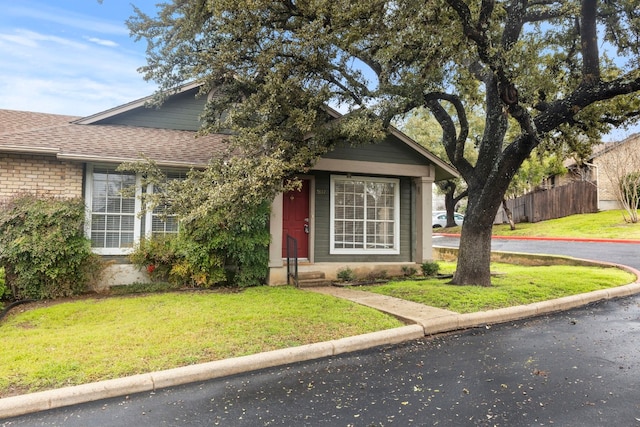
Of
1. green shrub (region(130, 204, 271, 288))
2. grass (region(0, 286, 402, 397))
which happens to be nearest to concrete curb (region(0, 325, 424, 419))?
grass (region(0, 286, 402, 397))

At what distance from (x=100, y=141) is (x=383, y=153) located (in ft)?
23.0

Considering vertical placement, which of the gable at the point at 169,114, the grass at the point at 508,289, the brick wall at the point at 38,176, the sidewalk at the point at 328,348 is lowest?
the sidewalk at the point at 328,348

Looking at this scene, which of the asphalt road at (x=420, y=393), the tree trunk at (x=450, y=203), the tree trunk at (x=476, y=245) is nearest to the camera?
the asphalt road at (x=420, y=393)

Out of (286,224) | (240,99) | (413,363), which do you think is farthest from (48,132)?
(413,363)

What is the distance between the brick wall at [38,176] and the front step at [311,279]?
5.29 metres

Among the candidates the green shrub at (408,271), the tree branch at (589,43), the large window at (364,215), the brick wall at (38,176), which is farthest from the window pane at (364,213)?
the brick wall at (38,176)

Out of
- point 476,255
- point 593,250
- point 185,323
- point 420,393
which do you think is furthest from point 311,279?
point 593,250

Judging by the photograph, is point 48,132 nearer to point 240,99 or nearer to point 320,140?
point 240,99

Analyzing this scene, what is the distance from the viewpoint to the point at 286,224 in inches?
434

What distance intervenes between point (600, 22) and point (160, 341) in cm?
1069

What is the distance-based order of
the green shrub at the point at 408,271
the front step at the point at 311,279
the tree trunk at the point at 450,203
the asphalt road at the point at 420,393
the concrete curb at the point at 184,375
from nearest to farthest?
the asphalt road at the point at 420,393 < the concrete curb at the point at 184,375 < the front step at the point at 311,279 < the green shrub at the point at 408,271 < the tree trunk at the point at 450,203

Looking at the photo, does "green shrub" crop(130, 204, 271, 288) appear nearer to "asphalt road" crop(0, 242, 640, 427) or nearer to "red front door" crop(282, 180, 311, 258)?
"red front door" crop(282, 180, 311, 258)

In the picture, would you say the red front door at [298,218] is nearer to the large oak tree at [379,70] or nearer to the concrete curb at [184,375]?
the large oak tree at [379,70]

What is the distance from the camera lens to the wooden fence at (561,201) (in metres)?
26.1
